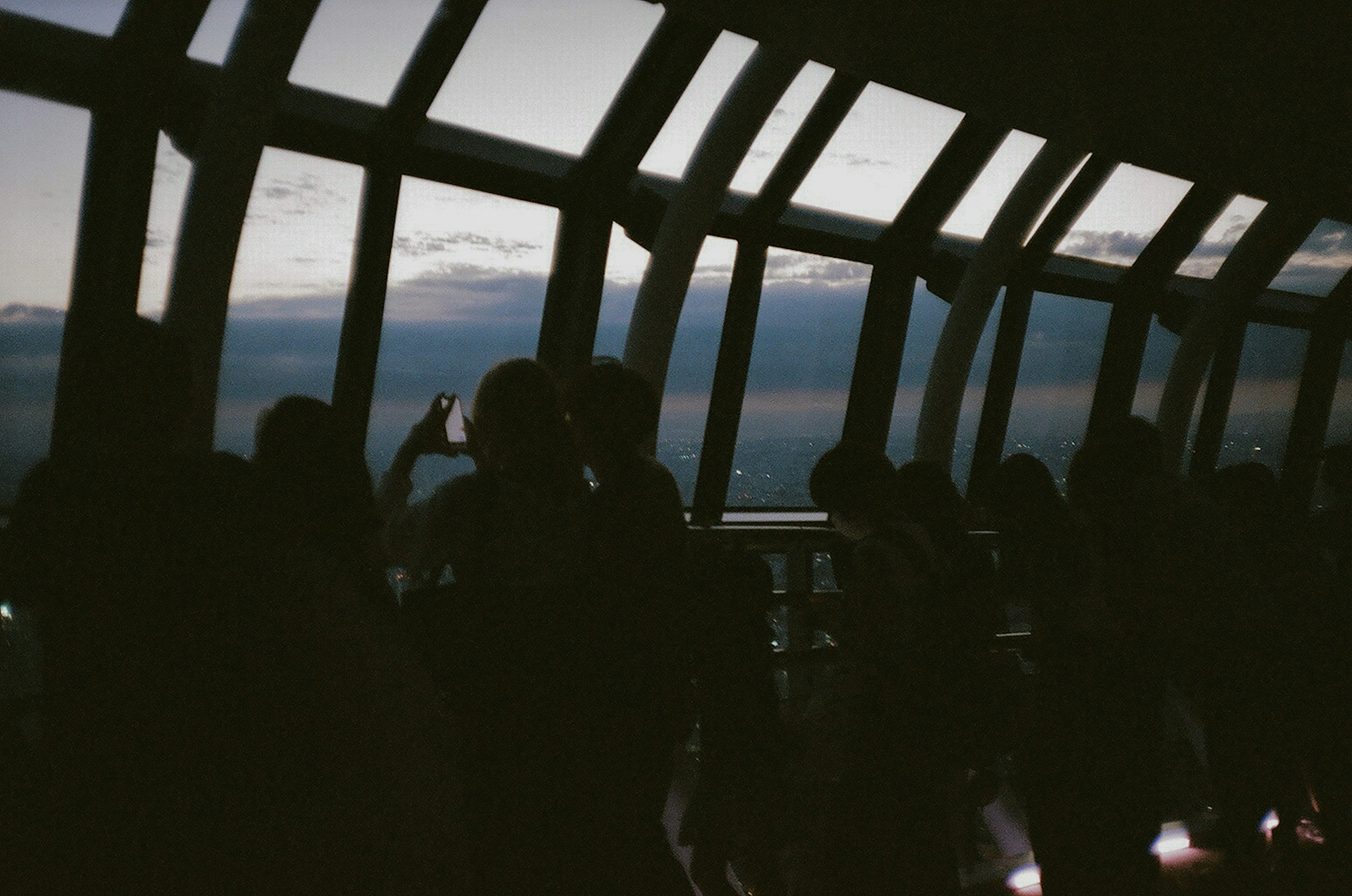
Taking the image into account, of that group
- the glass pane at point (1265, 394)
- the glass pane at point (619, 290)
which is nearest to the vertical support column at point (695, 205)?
the glass pane at point (619, 290)

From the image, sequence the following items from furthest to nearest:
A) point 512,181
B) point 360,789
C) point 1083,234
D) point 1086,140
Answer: point 1083,234 → point 1086,140 → point 512,181 → point 360,789

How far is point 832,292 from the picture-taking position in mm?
7285

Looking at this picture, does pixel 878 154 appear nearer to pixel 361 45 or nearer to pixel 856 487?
pixel 361 45

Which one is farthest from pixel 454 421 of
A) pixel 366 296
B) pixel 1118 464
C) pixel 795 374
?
pixel 795 374

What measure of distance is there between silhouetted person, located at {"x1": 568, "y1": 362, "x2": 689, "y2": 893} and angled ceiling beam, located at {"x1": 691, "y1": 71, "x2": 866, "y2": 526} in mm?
4299

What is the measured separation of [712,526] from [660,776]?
3.64ft

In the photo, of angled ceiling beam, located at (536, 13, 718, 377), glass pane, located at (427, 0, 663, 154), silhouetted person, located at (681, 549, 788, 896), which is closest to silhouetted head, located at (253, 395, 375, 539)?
silhouetted person, located at (681, 549, 788, 896)

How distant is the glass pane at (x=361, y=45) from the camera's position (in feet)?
14.6

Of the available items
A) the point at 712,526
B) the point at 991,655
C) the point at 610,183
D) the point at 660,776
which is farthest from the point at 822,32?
the point at 660,776

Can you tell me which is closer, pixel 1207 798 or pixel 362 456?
pixel 362 456

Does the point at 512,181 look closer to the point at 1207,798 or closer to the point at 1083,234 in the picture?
the point at 1207,798

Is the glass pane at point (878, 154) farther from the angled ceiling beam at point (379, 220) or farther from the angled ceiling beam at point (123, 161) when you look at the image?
the angled ceiling beam at point (123, 161)

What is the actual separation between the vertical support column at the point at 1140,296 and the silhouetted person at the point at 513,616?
7726 millimetres

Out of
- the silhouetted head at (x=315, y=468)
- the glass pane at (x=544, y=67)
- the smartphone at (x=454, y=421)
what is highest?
the glass pane at (x=544, y=67)
